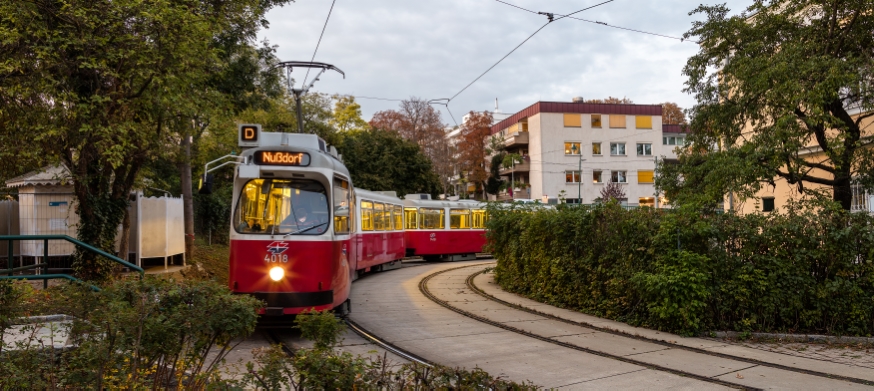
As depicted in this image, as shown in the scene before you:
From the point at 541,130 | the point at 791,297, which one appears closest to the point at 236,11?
the point at 791,297

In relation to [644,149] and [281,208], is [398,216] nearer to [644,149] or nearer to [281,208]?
[281,208]

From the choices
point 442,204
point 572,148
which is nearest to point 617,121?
point 572,148

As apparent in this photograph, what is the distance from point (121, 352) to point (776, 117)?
12445 millimetres

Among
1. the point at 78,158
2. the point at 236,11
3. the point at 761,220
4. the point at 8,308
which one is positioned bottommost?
the point at 8,308

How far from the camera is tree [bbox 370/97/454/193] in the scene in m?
58.1

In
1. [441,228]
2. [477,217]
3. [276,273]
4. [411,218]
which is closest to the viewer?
[276,273]

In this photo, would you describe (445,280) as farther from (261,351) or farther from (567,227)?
(261,351)

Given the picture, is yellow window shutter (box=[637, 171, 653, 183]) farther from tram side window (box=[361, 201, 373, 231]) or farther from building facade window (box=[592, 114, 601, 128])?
tram side window (box=[361, 201, 373, 231])

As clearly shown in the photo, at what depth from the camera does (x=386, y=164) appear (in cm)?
4222

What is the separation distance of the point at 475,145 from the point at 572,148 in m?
9.35

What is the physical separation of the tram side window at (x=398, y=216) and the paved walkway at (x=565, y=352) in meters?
10.5

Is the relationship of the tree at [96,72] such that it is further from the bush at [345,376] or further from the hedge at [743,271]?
the hedge at [743,271]

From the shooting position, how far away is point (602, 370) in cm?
770

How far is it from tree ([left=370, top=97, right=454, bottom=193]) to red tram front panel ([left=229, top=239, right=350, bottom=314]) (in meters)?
48.0
